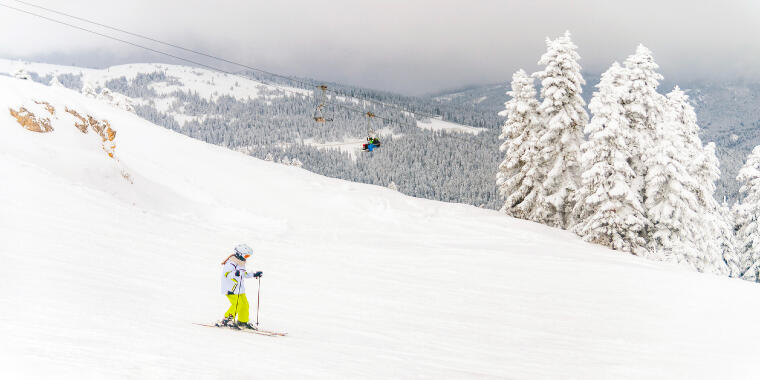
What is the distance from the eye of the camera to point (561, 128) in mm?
31125

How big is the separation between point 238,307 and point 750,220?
39979 mm

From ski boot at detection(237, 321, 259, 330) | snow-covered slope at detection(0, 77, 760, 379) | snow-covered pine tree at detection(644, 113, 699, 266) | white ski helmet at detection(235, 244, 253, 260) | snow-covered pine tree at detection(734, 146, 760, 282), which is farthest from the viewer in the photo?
snow-covered pine tree at detection(734, 146, 760, 282)

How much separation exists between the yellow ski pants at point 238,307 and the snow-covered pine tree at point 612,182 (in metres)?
23.2

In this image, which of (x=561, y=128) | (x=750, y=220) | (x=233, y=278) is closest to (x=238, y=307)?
(x=233, y=278)

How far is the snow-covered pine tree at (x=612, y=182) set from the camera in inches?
1043

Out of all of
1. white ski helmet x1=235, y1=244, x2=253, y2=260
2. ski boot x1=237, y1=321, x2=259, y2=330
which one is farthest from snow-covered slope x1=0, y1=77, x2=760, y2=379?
white ski helmet x1=235, y1=244, x2=253, y2=260

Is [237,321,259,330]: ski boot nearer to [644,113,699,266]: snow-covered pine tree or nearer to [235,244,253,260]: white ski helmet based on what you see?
[235,244,253,260]: white ski helmet

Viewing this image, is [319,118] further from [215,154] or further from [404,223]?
[215,154]

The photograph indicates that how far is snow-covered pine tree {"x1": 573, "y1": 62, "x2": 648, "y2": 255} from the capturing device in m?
26.5

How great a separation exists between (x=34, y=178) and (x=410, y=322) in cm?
1560

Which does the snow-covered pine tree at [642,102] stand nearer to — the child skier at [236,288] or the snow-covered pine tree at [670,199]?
the snow-covered pine tree at [670,199]

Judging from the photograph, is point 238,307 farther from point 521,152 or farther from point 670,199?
point 521,152

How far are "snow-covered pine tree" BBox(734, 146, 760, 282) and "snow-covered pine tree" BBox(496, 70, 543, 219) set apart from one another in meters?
15.8

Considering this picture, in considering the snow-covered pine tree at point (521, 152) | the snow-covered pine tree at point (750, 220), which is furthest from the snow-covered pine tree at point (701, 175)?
the snow-covered pine tree at point (521, 152)
